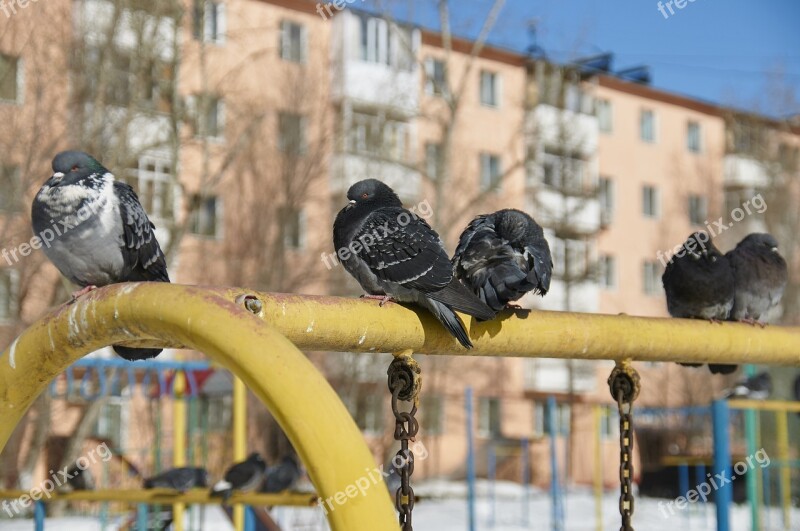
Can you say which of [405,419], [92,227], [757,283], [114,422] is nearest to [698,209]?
[114,422]

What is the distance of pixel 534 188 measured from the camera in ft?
84.2

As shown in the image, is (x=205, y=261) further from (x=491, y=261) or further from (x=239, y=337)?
(x=239, y=337)

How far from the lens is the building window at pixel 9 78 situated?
1528 cm

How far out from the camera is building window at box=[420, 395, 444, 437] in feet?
79.1

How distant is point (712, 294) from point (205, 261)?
1660cm

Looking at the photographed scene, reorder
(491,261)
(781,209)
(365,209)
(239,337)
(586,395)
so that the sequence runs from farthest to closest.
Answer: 1. (781,209)
2. (586,395)
3. (365,209)
4. (491,261)
5. (239,337)

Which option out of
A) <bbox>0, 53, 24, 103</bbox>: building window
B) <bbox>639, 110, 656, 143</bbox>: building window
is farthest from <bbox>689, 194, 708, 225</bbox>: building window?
<bbox>0, 53, 24, 103</bbox>: building window

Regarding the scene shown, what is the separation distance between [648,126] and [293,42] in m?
13.4

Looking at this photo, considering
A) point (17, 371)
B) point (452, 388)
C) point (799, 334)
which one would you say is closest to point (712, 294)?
point (799, 334)

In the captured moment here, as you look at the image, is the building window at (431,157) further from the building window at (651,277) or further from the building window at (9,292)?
the building window at (9,292)

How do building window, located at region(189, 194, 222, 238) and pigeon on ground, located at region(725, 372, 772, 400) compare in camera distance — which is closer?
pigeon on ground, located at region(725, 372, 772, 400)

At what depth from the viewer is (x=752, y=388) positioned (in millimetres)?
13812

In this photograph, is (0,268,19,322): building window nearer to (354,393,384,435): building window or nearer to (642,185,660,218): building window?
(354,393,384,435): building window

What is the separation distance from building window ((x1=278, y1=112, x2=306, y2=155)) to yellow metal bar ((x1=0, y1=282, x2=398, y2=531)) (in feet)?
65.5
